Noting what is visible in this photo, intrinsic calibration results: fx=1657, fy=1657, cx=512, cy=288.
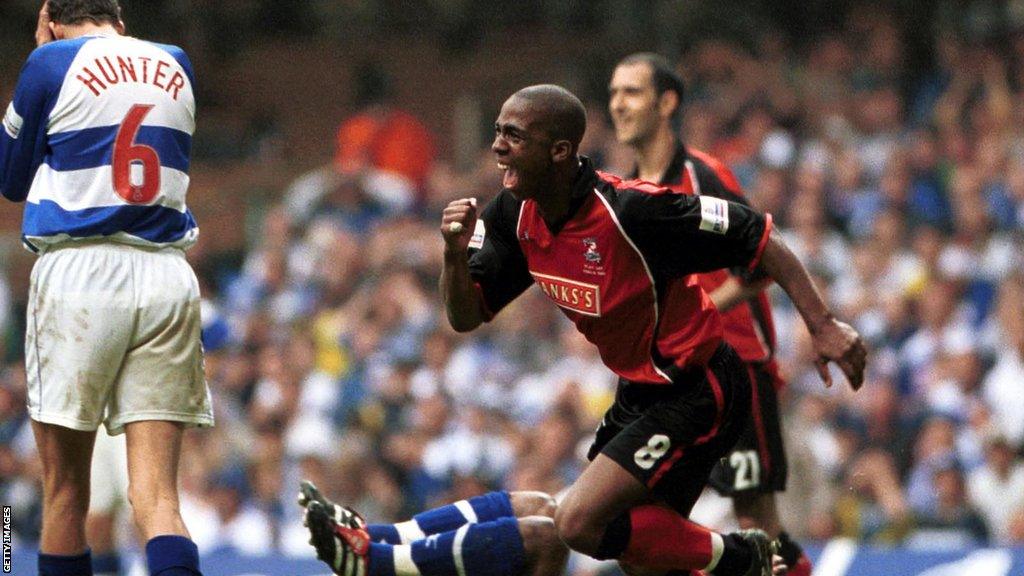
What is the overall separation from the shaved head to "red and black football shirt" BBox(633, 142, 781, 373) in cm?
149

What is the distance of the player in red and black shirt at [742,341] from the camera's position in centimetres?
712

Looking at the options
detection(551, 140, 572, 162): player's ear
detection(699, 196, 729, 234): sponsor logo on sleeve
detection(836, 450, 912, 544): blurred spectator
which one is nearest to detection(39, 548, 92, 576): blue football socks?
detection(551, 140, 572, 162): player's ear

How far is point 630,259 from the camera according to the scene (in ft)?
18.5

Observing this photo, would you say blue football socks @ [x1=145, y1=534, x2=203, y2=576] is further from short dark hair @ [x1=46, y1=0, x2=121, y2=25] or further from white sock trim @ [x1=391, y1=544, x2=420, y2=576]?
short dark hair @ [x1=46, y1=0, x2=121, y2=25]

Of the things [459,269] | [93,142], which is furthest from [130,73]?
[459,269]

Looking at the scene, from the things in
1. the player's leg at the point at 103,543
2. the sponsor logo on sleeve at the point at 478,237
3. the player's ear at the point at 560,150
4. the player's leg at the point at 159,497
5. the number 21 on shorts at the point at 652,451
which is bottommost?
the player's leg at the point at 103,543

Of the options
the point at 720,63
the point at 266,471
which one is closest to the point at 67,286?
the point at 266,471

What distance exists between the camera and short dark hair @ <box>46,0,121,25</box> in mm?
5938

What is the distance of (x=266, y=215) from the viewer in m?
15.2

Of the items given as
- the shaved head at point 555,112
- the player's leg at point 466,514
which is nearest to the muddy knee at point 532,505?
the player's leg at point 466,514

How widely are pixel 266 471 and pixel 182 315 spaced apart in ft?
19.7

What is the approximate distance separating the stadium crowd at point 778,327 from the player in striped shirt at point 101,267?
4725 mm

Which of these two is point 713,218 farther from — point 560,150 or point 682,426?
point 682,426

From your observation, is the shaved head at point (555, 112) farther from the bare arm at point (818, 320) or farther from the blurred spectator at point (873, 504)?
the blurred spectator at point (873, 504)
